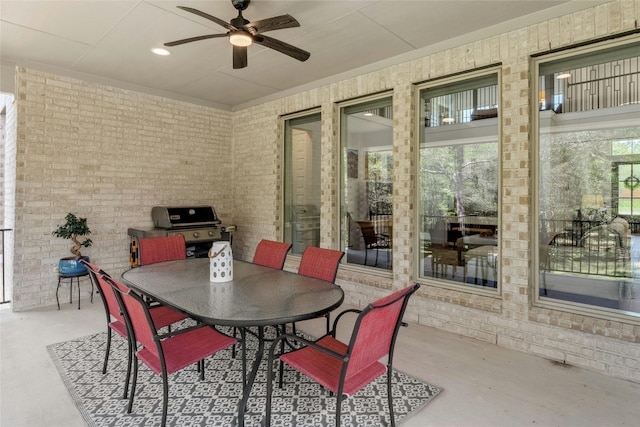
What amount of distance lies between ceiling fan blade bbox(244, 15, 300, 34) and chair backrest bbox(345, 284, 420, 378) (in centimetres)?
188

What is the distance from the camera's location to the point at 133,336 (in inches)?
81.0

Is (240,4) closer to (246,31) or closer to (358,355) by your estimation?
(246,31)

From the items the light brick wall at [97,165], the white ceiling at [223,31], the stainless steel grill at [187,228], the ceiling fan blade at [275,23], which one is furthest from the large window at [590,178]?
the light brick wall at [97,165]

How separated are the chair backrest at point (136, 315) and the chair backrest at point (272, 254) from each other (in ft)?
4.51

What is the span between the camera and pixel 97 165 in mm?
4379

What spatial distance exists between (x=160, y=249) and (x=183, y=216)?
1.36m

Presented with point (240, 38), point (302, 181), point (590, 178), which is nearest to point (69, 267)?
point (302, 181)

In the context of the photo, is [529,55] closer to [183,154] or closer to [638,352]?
[638,352]

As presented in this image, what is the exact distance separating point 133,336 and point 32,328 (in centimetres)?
219

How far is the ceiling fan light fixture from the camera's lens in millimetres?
2518

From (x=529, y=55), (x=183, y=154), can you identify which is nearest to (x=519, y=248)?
(x=529, y=55)

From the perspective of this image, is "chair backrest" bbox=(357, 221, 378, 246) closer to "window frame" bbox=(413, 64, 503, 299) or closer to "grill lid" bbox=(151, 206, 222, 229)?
"window frame" bbox=(413, 64, 503, 299)

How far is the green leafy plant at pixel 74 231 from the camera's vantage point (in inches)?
152

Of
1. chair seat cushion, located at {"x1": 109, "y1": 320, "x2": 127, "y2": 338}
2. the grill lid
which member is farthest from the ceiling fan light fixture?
the grill lid
